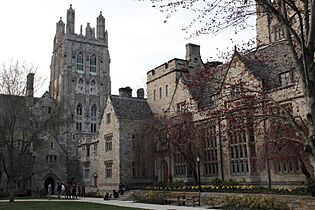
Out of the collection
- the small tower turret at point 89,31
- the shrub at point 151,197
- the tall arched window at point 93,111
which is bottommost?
the shrub at point 151,197

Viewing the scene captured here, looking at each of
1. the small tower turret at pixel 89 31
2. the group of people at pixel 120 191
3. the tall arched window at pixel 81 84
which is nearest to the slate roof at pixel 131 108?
the group of people at pixel 120 191

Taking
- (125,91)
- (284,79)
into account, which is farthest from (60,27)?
(284,79)

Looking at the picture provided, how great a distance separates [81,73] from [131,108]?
54062 mm

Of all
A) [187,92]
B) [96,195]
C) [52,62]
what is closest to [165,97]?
[187,92]

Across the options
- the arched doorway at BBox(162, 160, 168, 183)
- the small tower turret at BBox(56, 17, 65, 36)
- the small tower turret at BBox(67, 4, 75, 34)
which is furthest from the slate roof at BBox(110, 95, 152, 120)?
the small tower turret at BBox(56, 17, 65, 36)

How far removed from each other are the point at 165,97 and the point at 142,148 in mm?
5568

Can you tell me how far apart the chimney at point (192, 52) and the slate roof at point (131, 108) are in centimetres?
713

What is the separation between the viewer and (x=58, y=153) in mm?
53688

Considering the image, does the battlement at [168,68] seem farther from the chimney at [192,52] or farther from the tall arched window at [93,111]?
the tall arched window at [93,111]

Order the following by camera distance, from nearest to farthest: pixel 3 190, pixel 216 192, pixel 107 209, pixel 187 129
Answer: pixel 107 209, pixel 216 192, pixel 187 129, pixel 3 190

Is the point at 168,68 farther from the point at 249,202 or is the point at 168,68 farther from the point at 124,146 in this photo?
the point at 249,202

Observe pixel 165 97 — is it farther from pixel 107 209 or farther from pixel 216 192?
pixel 107 209

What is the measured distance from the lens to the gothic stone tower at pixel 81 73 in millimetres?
86062

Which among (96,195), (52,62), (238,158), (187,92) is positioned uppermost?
(52,62)
